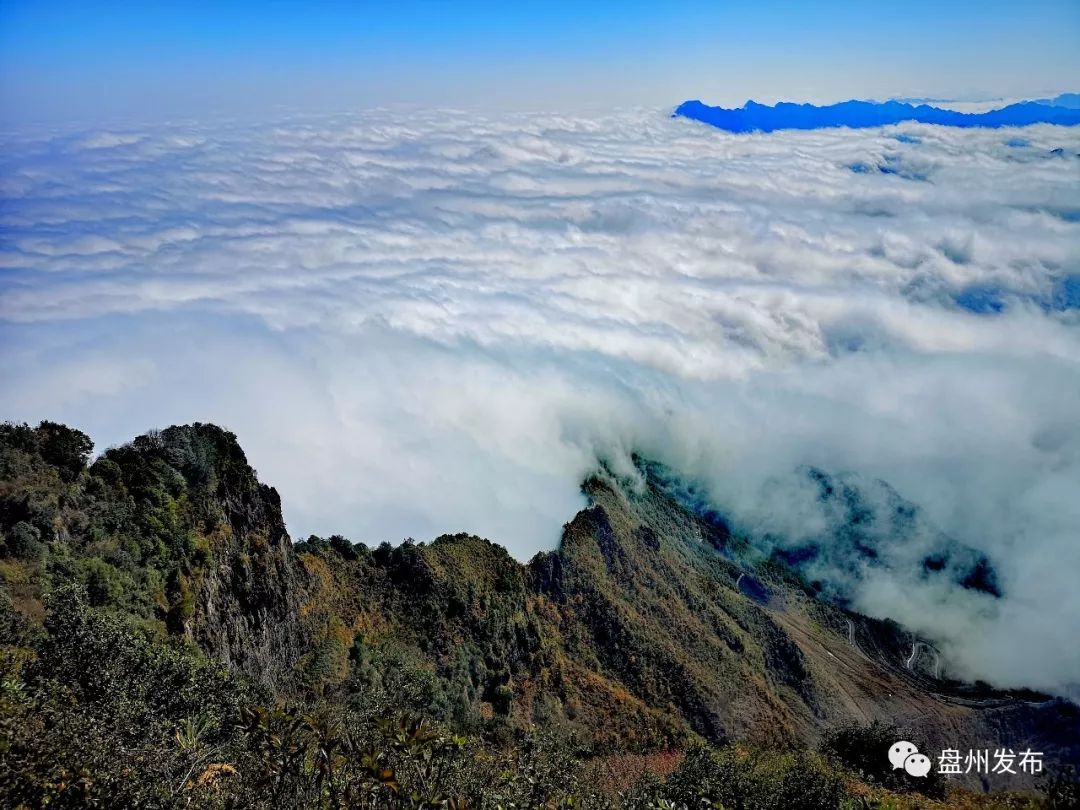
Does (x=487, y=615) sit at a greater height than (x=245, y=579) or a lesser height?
lesser

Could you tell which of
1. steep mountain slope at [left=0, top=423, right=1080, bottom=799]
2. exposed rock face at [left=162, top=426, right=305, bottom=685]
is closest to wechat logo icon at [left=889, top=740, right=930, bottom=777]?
steep mountain slope at [left=0, top=423, right=1080, bottom=799]

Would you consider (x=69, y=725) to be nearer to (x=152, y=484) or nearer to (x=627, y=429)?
(x=152, y=484)

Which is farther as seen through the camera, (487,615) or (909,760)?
(487,615)

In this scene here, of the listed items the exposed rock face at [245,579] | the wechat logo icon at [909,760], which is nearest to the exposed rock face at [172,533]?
the exposed rock face at [245,579]

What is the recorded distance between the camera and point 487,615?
81.0m

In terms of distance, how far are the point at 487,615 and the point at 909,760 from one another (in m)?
41.3

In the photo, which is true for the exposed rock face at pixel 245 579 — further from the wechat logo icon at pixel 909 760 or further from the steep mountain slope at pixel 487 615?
the wechat logo icon at pixel 909 760

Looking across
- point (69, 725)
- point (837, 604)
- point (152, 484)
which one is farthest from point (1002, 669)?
point (69, 725)

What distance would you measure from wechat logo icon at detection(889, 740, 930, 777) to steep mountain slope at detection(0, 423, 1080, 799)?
2526 centimetres

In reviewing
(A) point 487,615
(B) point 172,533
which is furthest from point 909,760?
(B) point 172,533

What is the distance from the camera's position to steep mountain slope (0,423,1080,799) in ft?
Result: 186

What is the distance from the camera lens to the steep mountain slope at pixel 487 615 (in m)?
56.7

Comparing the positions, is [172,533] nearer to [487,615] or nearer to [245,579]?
[245,579]

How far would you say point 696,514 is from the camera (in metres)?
140
